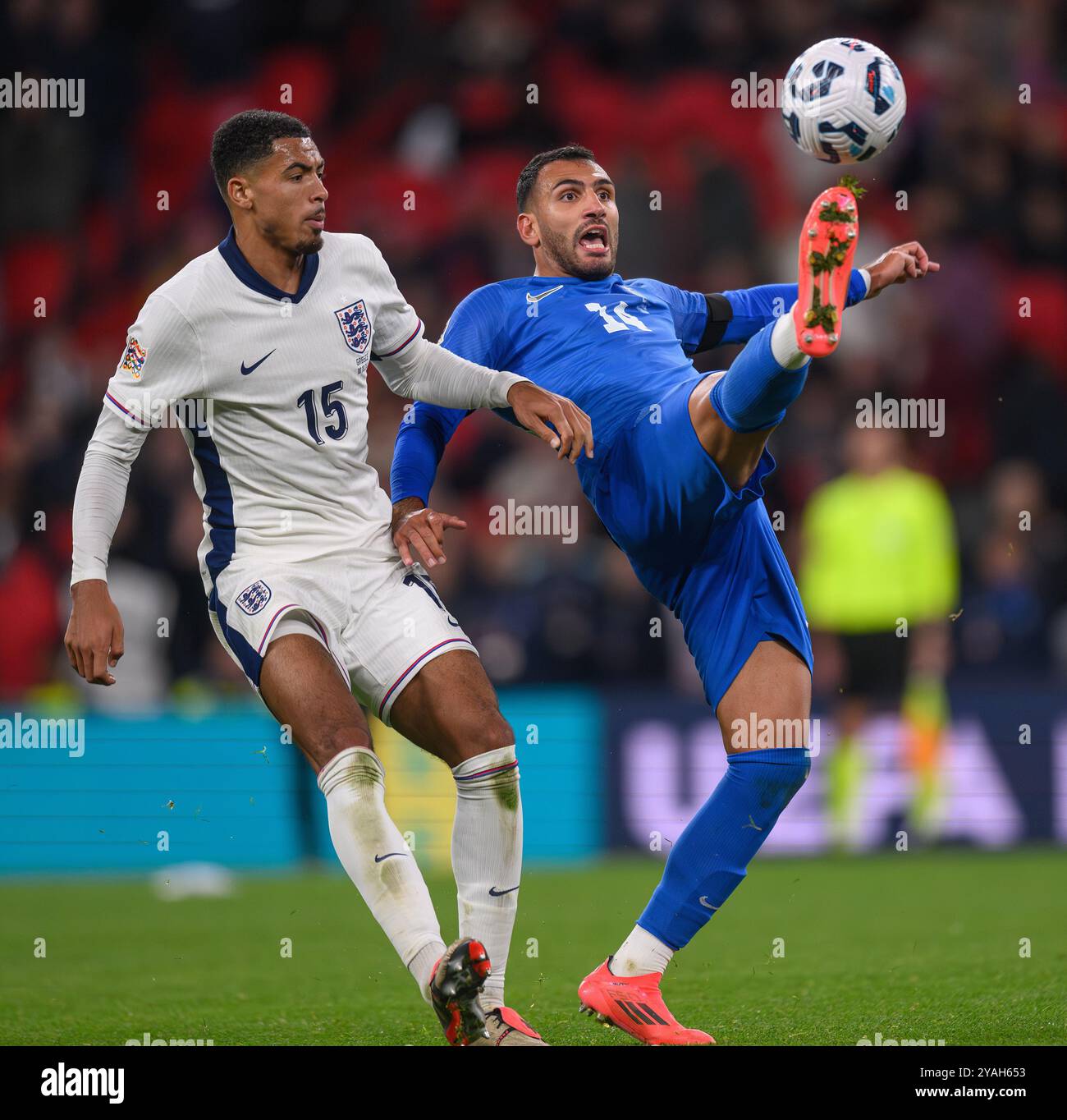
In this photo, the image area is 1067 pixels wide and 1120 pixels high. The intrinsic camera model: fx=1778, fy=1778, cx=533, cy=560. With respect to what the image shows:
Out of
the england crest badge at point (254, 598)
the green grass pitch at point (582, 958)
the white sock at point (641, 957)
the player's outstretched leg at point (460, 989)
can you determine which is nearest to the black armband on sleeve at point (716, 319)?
the england crest badge at point (254, 598)

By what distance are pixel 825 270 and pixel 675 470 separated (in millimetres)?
742

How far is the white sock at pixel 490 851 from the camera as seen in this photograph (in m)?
4.71

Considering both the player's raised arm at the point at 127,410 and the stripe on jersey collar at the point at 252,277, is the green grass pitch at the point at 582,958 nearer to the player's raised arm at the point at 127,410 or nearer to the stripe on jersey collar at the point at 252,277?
the player's raised arm at the point at 127,410

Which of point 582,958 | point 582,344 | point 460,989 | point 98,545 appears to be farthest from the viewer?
point 582,958

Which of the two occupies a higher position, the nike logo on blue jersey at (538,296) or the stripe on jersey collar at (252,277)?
the nike logo on blue jersey at (538,296)

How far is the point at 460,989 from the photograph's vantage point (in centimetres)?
426

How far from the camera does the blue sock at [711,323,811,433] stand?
4.51 m

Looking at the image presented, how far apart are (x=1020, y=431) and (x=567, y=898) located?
5.04 meters

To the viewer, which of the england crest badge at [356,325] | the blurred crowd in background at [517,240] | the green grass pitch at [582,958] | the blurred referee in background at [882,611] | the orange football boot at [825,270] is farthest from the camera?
the blurred crowd in background at [517,240]

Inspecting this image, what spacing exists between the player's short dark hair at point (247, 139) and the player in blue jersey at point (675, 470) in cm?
86

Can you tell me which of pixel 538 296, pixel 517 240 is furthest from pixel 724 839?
pixel 517 240

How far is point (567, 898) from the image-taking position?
8367 mm

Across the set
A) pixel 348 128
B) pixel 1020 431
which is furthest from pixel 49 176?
pixel 1020 431

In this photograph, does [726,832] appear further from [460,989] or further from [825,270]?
[825,270]
